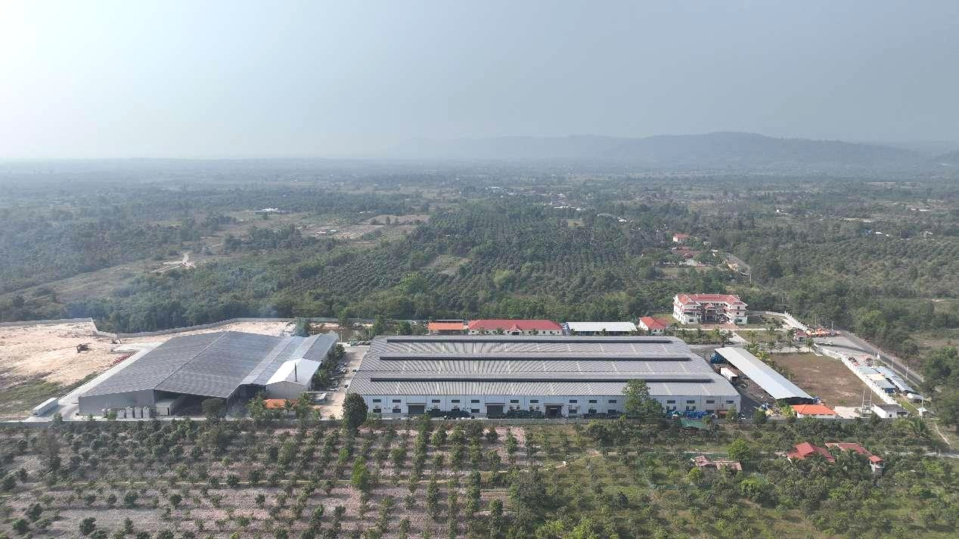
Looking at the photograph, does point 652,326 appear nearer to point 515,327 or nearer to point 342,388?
point 515,327

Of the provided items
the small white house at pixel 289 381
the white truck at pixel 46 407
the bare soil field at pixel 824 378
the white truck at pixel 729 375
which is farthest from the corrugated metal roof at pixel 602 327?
the white truck at pixel 46 407

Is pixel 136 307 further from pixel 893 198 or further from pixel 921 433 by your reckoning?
pixel 893 198

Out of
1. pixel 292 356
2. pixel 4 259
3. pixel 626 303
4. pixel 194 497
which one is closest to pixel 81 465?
pixel 194 497

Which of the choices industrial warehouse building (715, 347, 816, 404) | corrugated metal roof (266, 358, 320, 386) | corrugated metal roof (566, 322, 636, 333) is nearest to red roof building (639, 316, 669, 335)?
corrugated metal roof (566, 322, 636, 333)

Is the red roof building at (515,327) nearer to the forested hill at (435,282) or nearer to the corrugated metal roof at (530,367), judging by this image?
the forested hill at (435,282)

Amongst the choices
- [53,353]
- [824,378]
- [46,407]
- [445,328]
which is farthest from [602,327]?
[53,353]

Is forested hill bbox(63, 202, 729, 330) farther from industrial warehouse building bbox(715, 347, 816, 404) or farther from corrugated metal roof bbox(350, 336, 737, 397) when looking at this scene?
industrial warehouse building bbox(715, 347, 816, 404)

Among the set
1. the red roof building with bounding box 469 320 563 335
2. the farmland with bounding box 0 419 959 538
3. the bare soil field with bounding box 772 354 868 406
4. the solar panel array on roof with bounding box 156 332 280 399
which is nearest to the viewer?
the farmland with bounding box 0 419 959 538
